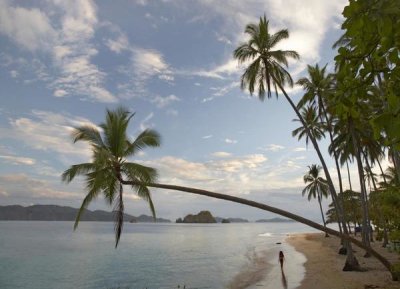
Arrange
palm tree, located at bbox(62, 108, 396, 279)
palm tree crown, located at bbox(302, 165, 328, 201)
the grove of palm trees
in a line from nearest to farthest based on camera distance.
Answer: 1. the grove of palm trees
2. palm tree, located at bbox(62, 108, 396, 279)
3. palm tree crown, located at bbox(302, 165, 328, 201)

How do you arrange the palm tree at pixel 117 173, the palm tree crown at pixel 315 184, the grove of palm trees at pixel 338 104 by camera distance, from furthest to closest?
the palm tree crown at pixel 315 184
the palm tree at pixel 117 173
the grove of palm trees at pixel 338 104

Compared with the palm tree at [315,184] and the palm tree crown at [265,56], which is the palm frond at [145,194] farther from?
the palm tree at [315,184]

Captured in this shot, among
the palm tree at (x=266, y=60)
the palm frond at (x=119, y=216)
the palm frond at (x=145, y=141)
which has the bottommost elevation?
the palm frond at (x=119, y=216)

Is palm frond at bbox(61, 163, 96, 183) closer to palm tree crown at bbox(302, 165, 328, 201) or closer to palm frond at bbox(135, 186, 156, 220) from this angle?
palm frond at bbox(135, 186, 156, 220)

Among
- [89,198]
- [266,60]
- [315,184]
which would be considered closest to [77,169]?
[89,198]

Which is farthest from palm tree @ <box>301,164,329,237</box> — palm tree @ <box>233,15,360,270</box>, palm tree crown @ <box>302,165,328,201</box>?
palm tree @ <box>233,15,360,270</box>

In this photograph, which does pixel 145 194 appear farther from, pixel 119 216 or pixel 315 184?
pixel 315 184

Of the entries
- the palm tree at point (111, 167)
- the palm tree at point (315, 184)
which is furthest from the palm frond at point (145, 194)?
the palm tree at point (315, 184)

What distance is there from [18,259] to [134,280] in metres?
25.4

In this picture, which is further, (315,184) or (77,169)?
(315,184)

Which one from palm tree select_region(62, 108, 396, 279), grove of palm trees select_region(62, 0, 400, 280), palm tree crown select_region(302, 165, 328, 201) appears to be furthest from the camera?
palm tree crown select_region(302, 165, 328, 201)

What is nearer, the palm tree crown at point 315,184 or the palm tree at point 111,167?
the palm tree at point 111,167

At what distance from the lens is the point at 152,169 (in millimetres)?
16938

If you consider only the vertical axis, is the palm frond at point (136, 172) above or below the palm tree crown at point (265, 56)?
below
